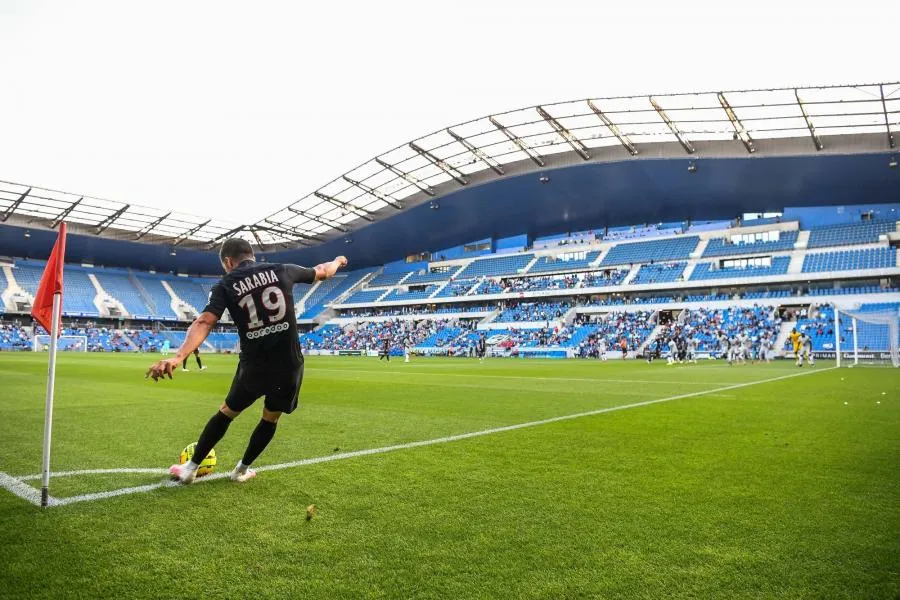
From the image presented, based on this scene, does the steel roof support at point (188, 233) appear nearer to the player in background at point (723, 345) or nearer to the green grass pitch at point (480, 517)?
the player in background at point (723, 345)

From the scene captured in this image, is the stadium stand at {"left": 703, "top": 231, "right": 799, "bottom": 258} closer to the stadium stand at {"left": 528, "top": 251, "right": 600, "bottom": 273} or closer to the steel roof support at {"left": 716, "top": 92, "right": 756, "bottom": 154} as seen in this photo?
the stadium stand at {"left": 528, "top": 251, "right": 600, "bottom": 273}

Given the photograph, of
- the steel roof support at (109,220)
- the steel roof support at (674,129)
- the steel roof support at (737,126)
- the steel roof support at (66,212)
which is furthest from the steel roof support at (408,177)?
the steel roof support at (66,212)

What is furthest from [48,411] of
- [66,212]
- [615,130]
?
[66,212]

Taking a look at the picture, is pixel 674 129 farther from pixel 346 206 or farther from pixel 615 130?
pixel 346 206

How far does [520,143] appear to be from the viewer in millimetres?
40375

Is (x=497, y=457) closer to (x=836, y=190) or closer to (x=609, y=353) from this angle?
(x=609, y=353)

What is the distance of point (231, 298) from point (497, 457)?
2880 millimetres

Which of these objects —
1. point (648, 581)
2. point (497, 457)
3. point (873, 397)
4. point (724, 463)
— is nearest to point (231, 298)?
point (497, 457)

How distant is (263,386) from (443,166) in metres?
41.8

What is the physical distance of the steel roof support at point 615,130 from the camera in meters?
34.2

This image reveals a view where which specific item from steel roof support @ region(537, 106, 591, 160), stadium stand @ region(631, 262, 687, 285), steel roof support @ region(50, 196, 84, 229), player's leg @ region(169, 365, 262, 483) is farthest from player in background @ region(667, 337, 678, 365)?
steel roof support @ region(50, 196, 84, 229)

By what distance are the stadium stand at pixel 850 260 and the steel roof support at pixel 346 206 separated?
37.4m

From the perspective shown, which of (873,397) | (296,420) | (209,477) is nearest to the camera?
(209,477)

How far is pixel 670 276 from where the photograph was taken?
48.9m
